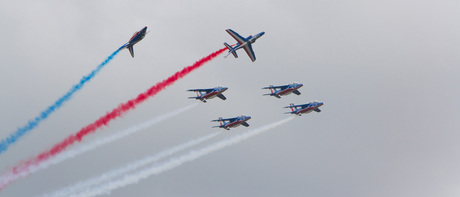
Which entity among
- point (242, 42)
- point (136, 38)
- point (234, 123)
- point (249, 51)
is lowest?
point (234, 123)

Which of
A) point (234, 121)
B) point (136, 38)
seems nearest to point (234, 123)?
point (234, 121)

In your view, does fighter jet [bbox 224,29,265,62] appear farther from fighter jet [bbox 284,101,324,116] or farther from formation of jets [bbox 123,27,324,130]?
fighter jet [bbox 284,101,324,116]

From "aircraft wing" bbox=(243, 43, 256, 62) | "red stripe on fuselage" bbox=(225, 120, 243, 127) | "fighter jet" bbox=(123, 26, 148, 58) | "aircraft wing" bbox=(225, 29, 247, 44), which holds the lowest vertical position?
"red stripe on fuselage" bbox=(225, 120, 243, 127)

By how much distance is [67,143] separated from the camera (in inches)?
3578

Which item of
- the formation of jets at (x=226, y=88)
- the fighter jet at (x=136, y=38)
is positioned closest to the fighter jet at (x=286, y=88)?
the formation of jets at (x=226, y=88)

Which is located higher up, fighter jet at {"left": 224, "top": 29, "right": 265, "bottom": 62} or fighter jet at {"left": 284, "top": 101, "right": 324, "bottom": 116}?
fighter jet at {"left": 224, "top": 29, "right": 265, "bottom": 62}

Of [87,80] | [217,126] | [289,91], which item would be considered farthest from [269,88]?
[87,80]

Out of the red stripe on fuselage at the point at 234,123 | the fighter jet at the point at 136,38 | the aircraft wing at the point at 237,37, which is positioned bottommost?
the red stripe on fuselage at the point at 234,123

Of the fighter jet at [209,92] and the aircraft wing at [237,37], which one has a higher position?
the aircraft wing at [237,37]

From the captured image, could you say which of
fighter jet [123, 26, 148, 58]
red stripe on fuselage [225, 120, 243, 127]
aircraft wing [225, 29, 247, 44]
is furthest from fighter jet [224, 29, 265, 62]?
fighter jet [123, 26, 148, 58]

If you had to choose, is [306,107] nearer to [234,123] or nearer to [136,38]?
[234,123]

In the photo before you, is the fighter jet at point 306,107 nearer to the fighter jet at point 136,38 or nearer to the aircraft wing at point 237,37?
the aircraft wing at point 237,37

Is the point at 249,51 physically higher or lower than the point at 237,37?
lower

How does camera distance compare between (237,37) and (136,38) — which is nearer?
(136,38)
